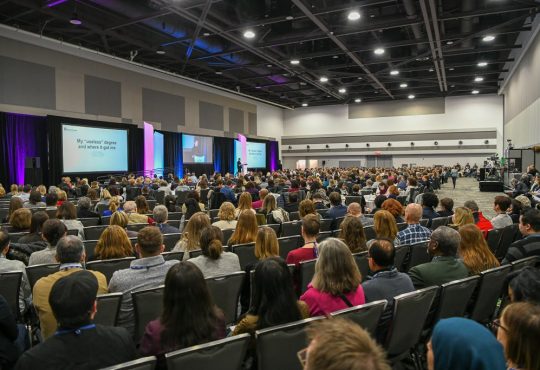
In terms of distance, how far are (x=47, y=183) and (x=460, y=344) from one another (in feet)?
55.0

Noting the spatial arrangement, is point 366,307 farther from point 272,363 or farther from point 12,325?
point 12,325

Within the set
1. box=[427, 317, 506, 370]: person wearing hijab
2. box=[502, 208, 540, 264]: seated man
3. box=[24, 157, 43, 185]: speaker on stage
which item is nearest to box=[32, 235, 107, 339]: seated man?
box=[427, 317, 506, 370]: person wearing hijab

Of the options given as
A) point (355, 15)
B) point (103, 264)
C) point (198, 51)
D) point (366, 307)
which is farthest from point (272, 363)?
point (198, 51)

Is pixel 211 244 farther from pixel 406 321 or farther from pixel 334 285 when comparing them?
pixel 406 321

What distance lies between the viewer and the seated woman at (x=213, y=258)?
3.46m

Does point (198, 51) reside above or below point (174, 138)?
above

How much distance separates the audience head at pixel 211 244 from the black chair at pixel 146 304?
2.39 feet

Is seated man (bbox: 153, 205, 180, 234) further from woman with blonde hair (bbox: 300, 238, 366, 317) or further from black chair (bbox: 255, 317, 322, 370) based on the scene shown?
black chair (bbox: 255, 317, 322, 370)

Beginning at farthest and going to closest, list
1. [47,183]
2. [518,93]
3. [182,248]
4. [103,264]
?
1. [518,93]
2. [47,183]
3. [182,248]
4. [103,264]

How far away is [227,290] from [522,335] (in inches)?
→ 88.0

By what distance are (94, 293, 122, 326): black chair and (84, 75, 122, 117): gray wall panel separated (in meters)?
16.0

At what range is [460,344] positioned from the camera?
50.4 inches

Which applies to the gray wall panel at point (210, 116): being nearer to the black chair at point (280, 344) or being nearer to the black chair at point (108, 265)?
the black chair at point (108, 265)

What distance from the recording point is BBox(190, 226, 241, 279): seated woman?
3457mm
